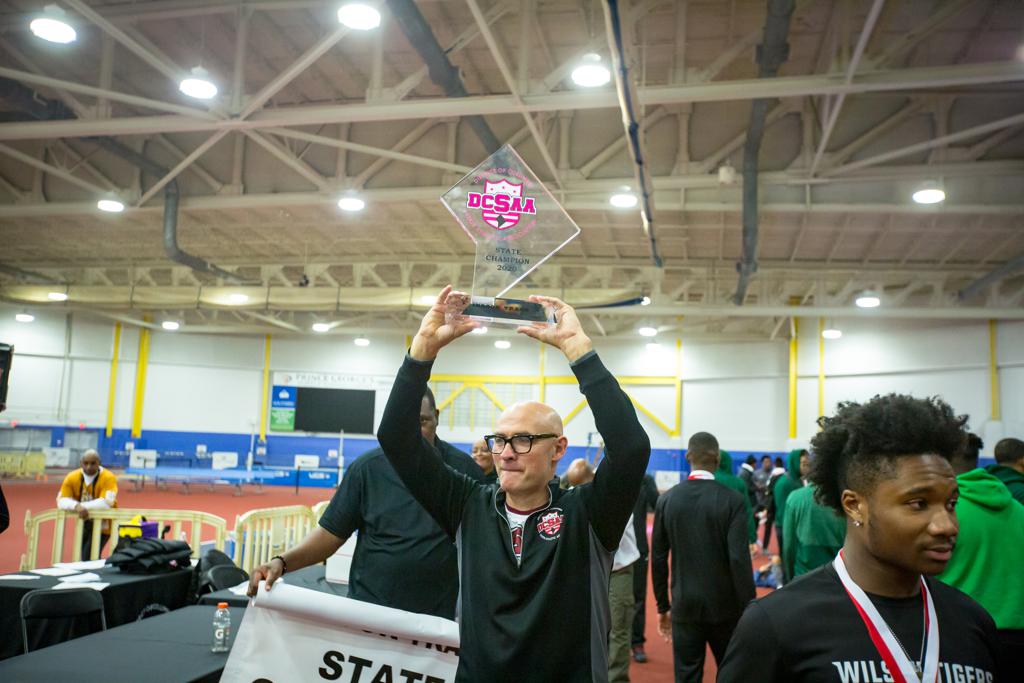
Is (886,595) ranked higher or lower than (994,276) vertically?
lower

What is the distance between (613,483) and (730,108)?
957cm

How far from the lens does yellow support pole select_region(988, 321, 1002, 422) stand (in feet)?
56.6

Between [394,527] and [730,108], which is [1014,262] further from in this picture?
[394,527]

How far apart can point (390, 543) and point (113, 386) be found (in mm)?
24388

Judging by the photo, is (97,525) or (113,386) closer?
(97,525)

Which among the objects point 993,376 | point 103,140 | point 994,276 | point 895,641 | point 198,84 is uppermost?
point 103,140

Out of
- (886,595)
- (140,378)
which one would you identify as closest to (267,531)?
(886,595)

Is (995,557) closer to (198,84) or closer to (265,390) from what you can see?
(198,84)

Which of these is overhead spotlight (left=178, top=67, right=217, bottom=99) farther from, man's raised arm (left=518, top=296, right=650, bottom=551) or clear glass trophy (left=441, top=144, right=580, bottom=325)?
man's raised arm (left=518, top=296, right=650, bottom=551)

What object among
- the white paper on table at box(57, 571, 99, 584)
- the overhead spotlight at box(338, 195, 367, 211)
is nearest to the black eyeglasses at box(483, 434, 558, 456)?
the white paper on table at box(57, 571, 99, 584)

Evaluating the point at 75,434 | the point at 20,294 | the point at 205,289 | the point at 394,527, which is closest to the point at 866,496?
the point at 394,527

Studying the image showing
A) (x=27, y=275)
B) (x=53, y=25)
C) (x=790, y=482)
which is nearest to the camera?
(x=53, y=25)

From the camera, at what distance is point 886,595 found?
1592 mm

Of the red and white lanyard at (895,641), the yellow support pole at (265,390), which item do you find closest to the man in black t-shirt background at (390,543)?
the red and white lanyard at (895,641)
